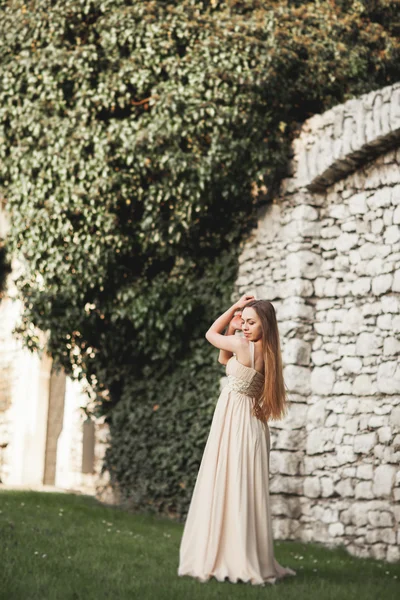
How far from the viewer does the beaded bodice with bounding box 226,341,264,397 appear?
16.9 ft

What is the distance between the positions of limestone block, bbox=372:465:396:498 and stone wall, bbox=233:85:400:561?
0.03 ft

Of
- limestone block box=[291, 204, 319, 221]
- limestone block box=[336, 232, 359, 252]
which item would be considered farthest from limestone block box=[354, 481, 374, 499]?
limestone block box=[291, 204, 319, 221]

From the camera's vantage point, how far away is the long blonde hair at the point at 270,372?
16.8 ft

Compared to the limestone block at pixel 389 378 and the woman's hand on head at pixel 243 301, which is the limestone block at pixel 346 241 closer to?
the limestone block at pixel 389 378

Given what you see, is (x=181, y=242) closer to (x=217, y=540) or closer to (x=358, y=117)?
(x=358, y=117)

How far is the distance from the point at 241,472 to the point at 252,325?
2.99 ft

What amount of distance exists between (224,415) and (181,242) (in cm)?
408

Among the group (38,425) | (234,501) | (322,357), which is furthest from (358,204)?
(38,425)

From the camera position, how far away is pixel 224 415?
515cm

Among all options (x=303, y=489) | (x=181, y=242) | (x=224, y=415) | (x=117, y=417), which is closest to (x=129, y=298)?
(x=181, y=242)

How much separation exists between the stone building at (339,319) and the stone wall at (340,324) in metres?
0.01

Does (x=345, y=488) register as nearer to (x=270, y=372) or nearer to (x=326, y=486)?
(x=326, y=486)

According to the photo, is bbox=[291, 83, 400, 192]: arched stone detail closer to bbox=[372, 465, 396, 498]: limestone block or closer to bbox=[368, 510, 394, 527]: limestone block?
bbox=[372, 465, 396, 498]: limestone block

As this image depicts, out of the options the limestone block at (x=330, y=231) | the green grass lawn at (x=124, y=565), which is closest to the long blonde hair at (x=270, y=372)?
the green grass lawn at (x=124, y=565)
